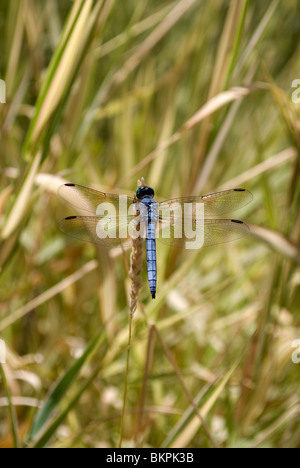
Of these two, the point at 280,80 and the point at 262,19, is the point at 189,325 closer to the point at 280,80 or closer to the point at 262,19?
the point at 262,19

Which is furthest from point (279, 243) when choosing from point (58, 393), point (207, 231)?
point (58, 393)

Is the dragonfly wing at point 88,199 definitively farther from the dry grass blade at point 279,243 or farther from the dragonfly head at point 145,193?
the dry grass blade at point 279,243

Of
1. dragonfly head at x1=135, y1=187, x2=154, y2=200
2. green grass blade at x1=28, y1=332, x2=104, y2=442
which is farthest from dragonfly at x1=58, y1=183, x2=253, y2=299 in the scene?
green grass blade at x1=28, y1=332, x2=104, y2=442

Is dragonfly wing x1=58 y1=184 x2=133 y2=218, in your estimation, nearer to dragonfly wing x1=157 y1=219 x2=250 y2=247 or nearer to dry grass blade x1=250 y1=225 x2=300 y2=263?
dragonfly wing x1=157 y1=219 x2=250 y2=247

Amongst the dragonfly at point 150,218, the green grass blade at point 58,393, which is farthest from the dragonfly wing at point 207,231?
the green grass blade at point 58,393
